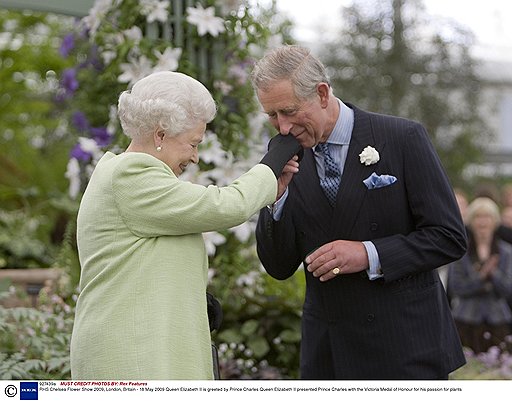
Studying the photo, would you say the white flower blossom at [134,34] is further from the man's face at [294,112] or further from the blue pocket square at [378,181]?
the blue pocket square at [378,181]

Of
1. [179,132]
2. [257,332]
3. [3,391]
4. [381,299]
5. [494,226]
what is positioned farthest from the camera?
[494,226]

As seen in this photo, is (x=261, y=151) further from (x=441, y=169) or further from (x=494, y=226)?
(x=494, y=226)

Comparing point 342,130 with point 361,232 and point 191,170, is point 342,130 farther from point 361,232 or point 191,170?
point 191,170

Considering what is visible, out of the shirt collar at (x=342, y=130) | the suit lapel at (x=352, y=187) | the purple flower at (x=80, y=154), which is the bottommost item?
the purple flower at (x=80, y=154)

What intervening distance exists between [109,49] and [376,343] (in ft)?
7.63

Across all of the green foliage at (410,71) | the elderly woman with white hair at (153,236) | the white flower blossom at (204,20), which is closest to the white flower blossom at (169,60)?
the white flower blossom at (204,20)

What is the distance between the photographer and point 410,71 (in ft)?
41.6

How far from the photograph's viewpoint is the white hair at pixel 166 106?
2.48 m

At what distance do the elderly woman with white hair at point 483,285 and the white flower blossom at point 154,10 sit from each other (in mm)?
3071

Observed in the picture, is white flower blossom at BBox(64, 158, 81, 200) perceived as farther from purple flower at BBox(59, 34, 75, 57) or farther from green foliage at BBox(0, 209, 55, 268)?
green foliage at BBox(0, 209, 55, 268)

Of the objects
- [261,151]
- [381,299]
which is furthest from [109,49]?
[381,299]

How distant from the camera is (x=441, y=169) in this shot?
114 inches
